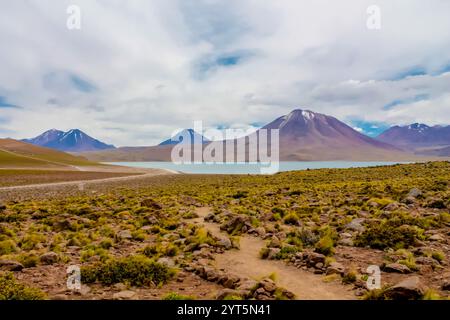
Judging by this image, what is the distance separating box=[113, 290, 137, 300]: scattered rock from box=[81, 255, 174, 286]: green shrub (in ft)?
2.20

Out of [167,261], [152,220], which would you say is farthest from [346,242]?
[152,220]

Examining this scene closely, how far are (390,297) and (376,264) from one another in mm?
3181

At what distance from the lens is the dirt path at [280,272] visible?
333 inches

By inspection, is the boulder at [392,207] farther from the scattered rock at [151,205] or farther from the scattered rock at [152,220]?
the scattered rock at [151,205]

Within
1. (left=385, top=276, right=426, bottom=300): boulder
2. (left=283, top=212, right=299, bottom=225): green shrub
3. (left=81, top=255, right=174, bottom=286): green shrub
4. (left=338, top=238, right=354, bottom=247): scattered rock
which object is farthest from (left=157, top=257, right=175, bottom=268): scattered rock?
(left=283, top=212, right=299, bottom=225): green shrub

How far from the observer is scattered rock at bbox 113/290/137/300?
26.2 ft

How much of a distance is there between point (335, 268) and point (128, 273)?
6.55 metres

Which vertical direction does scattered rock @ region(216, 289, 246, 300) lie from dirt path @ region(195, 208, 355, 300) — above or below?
above

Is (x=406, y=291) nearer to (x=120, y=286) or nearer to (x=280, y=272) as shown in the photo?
(x=280, y=272)

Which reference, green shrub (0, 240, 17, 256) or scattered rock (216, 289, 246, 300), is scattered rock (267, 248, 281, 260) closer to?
scattered rock (216, 289, 246, 300)

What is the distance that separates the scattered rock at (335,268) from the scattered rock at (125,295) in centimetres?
599
